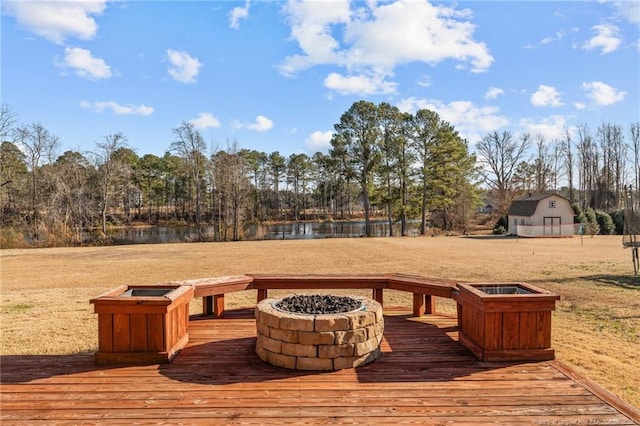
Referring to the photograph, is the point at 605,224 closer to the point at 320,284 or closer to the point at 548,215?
the point at 548,215

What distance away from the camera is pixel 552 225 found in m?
30.9

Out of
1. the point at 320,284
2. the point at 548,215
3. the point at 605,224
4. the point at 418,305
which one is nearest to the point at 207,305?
the point at 320,284

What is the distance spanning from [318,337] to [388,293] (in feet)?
19.2

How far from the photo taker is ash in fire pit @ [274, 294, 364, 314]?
396 centimetres

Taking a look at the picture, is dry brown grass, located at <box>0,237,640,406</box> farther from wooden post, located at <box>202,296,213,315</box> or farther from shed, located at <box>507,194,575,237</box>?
shed, located at <box>507,194,575,237</box>

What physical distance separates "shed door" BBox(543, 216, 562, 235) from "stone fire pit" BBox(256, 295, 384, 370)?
103 feet

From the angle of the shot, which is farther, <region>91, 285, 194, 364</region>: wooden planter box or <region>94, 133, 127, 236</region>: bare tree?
<region>94, 133, 127, 236</region>: bare tree

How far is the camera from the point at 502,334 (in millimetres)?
3811

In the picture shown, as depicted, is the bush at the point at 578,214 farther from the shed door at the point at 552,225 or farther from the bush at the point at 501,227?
the bush at the point at 501,227

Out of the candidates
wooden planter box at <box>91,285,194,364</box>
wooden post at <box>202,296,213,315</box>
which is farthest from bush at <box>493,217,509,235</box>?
wooden planter box at <box>91,285,194,364</box>

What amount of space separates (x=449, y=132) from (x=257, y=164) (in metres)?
30.7

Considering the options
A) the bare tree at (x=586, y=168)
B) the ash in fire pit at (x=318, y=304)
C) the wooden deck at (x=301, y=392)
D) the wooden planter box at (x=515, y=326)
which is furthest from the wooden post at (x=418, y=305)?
the bare tree at (x=586, y=168)

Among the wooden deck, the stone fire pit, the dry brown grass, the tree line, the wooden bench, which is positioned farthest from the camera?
the tree line

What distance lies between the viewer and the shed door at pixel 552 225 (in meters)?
30.2
